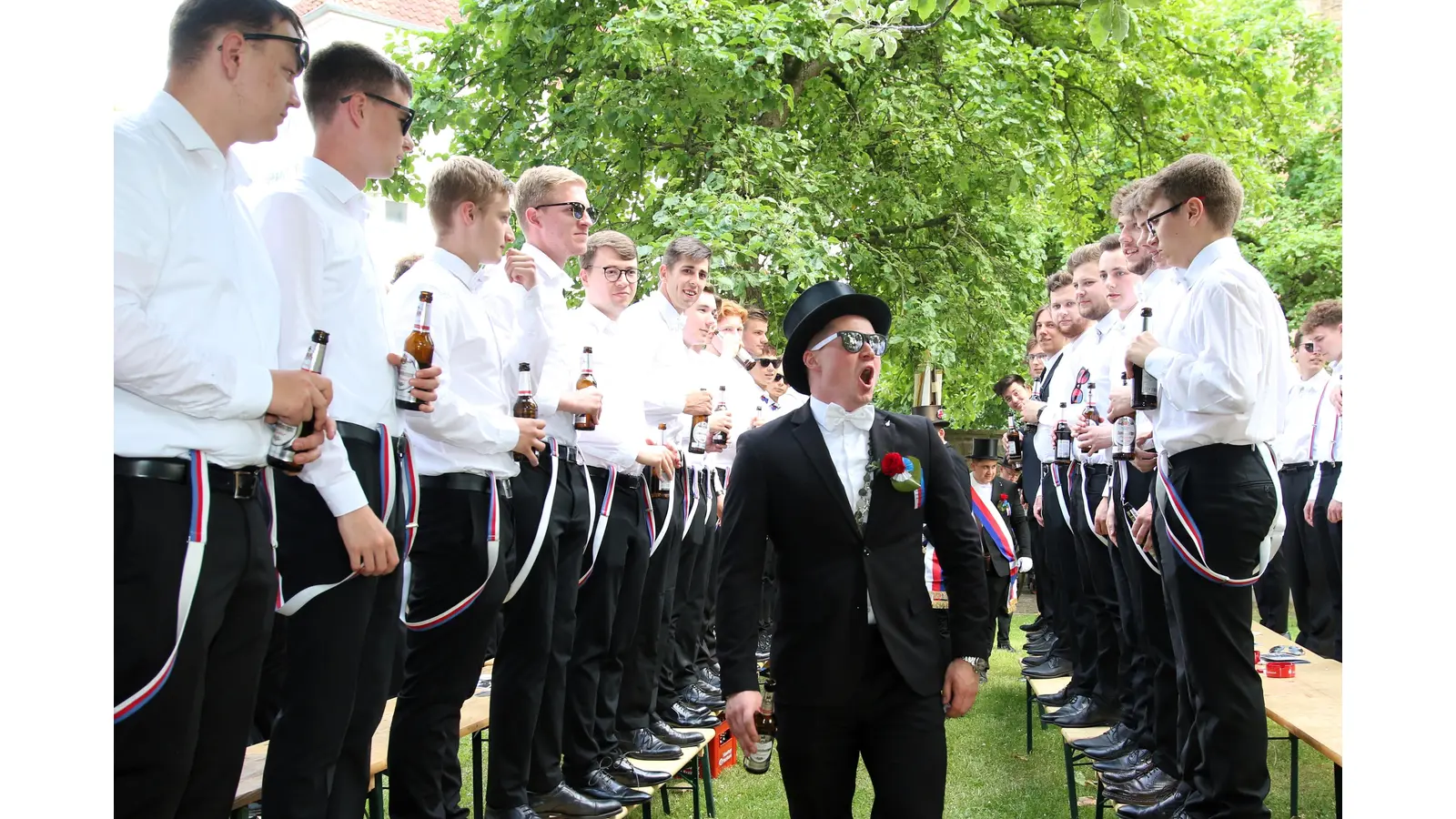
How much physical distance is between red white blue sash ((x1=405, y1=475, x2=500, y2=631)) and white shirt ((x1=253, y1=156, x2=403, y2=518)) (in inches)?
38.4

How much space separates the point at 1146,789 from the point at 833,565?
293 centimetres

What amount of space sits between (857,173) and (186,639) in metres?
14.7

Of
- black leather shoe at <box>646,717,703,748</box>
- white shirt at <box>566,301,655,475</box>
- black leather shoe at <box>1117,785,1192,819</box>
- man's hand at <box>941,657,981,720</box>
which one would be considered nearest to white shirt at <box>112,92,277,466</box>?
man's hand at <box>941,657,981,720</box>

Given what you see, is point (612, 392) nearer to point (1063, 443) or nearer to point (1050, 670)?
point (1063, 443)

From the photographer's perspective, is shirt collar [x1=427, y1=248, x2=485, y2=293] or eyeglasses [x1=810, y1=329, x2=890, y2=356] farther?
shirt collar [x1=427, y1=248, x2=485, y2=293]

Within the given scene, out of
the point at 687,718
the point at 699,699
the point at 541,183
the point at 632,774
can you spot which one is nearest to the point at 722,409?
the point at 699,699

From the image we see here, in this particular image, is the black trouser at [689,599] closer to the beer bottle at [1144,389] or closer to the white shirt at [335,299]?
the beer bottle at [1144,389]

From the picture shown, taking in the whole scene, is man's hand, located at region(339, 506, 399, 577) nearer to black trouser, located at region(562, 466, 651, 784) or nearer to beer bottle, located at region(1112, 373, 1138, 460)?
black trouser, located at region(562, 466, 651, 784)

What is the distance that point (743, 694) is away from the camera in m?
4.42

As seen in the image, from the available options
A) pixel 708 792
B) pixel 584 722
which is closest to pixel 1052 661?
pixel 708 792

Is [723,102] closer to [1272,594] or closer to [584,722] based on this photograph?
[1272,594]

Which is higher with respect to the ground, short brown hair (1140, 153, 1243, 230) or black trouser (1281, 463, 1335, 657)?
short brown hair (1140, 153, 1243, 230)

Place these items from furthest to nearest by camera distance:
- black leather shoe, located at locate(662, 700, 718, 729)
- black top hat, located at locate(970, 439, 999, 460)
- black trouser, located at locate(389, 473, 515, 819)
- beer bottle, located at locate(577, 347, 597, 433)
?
1. black top hat, located at locate(970, 439, 999, 460)
2. black leather shoe, located at locate(662, 700, 718, 729)
3. beer bottle, located at locate(577, 347, 597, 433)
4. black trouser, located at locate(389, 473, 515, 819)

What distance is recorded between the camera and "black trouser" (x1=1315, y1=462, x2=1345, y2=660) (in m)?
11.9
